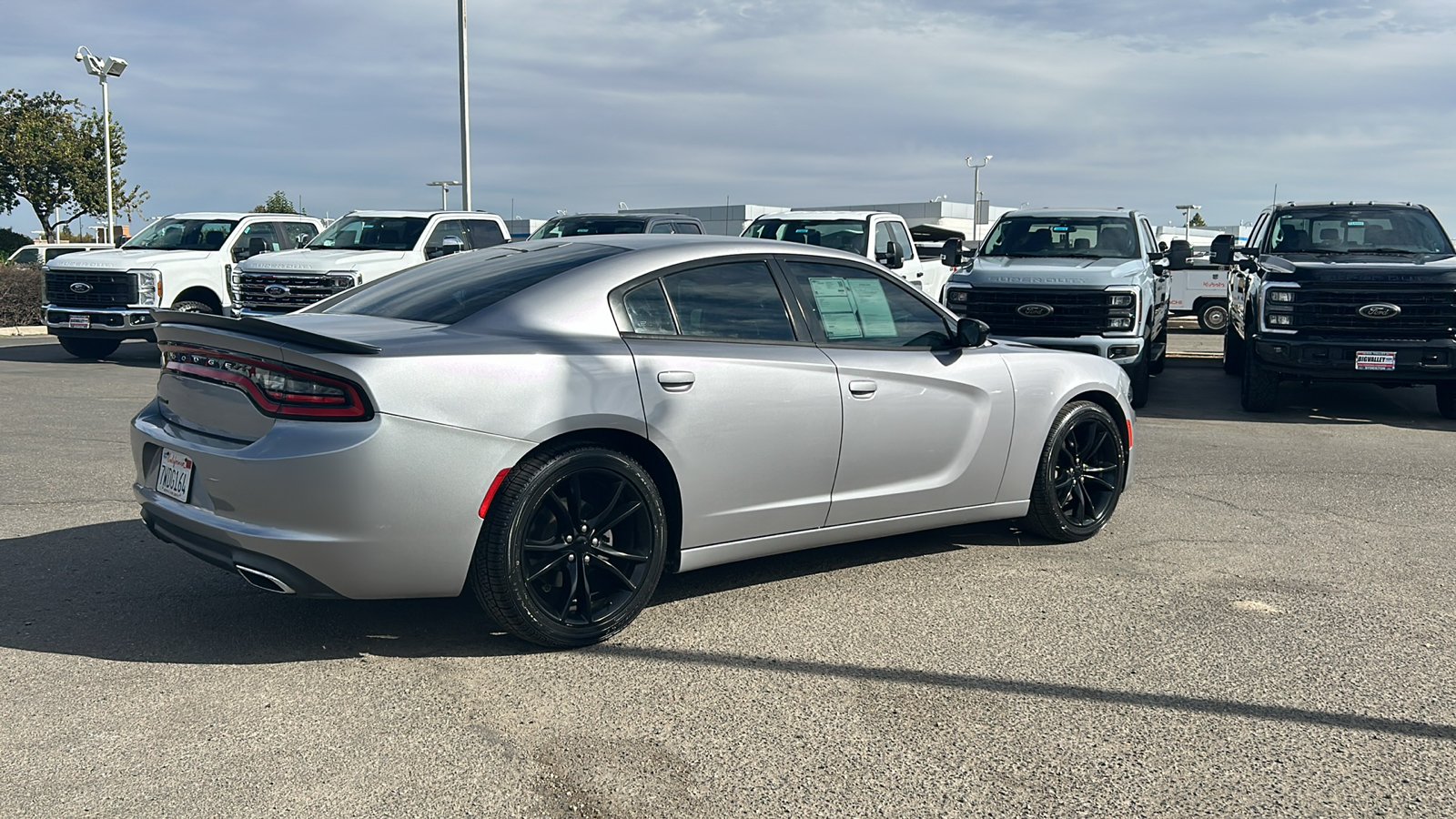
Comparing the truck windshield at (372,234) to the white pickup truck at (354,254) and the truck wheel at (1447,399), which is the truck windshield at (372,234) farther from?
the truck wheel at (1447,399)

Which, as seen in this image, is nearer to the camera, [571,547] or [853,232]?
[571,547]

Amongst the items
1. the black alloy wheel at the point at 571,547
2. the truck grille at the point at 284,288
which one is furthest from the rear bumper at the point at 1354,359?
the truck grille at the point at 284,288

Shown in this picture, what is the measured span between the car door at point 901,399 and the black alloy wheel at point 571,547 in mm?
1026

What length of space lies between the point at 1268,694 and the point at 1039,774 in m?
1.18

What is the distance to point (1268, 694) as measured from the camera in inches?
168

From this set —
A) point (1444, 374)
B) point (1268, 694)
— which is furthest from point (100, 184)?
point (1268, 694)

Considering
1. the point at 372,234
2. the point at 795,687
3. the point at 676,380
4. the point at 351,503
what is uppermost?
the point at 372,234

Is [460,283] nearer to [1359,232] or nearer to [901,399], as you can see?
[901,399]

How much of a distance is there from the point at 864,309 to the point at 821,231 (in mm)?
10550

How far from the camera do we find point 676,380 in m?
4.75

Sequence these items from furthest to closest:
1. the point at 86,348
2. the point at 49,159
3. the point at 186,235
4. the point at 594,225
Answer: the point at 49,159, the point at 186,235, the point at 594,225, the point at 86,348

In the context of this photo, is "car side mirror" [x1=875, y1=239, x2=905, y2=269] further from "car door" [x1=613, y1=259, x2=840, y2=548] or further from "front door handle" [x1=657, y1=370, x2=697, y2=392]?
"front door handle" [x1=657, y1=370, x2=697, y2=392]

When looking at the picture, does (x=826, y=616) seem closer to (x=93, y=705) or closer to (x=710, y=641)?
(x=710, y=641)

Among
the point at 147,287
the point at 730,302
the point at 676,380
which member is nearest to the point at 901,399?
the point at 730,302
